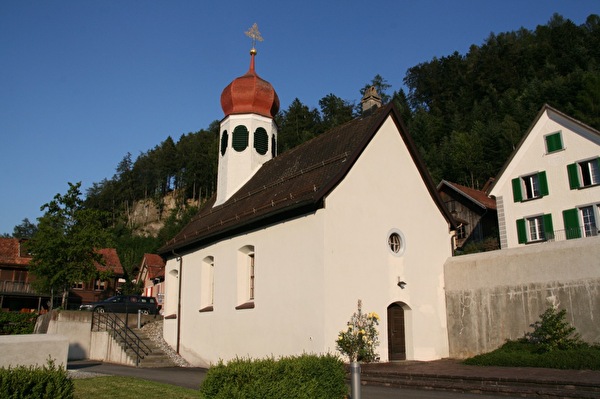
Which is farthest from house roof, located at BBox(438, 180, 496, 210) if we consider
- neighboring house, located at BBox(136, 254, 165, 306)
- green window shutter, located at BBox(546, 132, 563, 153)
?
neighboring house, located at BBox(136, 254, 165, 306)

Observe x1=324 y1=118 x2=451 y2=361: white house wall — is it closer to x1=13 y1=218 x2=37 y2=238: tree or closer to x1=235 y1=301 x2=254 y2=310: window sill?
x1=235 y1=301 x2=254 y2=310: window sill

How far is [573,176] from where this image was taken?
26.0 metres

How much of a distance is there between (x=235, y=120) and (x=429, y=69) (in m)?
60.3

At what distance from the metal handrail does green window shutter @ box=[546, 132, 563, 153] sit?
22011 millimetres

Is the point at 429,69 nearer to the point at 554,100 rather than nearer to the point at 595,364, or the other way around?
the point at 554,100

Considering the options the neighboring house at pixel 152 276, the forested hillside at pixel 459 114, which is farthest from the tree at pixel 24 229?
the neighboring house at pixel 152 276

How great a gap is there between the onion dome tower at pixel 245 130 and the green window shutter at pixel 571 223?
1505cm

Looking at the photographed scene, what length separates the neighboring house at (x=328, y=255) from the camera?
48.3 ft

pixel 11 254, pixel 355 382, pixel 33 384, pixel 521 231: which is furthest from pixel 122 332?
pixel 11 254

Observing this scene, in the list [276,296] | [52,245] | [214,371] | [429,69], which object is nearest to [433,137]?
[429,69]

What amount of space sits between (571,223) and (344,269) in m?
16.5

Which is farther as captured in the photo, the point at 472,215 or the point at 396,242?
the point at 472,215

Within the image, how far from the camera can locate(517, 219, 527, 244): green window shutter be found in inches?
1094

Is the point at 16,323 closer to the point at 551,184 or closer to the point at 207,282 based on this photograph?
the point at 207,282
